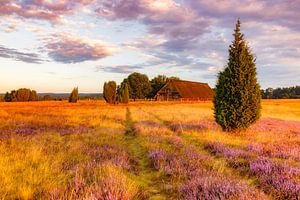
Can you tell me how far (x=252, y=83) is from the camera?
19672 millimetres

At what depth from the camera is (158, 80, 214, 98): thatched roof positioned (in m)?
102

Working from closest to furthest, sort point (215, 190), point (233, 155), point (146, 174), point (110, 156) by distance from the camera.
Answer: point (215, 190)
point (146, 174)
point (110, 156)
point (233, 155)

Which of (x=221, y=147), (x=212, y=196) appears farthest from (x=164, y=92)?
(x=212, y=196)

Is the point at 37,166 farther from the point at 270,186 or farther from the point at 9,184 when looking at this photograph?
the point at 270,186

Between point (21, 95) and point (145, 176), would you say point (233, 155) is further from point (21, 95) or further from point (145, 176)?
point (21, 95)

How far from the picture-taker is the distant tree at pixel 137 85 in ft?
393

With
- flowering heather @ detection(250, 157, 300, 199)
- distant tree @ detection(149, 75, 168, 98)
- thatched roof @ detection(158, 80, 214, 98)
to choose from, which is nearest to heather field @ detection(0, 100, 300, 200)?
flowering heather @ detection(250, 157, 300, 199)

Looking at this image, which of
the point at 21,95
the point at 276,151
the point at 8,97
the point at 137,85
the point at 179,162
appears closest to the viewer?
the point at 179,162

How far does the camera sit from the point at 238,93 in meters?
19.5

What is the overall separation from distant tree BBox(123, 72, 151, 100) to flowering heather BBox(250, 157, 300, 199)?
362 feet

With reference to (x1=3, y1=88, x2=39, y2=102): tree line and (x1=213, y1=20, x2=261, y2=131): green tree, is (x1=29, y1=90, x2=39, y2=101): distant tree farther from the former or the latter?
(x1=213, y1=20, x2=261, y2=131): green tree

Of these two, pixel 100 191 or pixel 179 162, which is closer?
pixel 100 191

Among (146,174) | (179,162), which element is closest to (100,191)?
(146,174)

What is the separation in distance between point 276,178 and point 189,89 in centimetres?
10012
